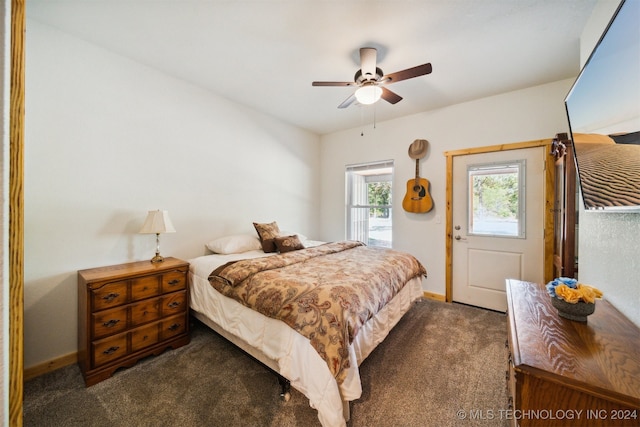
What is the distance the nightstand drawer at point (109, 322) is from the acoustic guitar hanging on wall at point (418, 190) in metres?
3.38

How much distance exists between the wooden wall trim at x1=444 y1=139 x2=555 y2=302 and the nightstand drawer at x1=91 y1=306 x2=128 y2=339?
3.54 metres

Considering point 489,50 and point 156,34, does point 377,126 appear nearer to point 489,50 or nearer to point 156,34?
point 489,50

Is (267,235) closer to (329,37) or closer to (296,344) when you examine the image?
(296,344)

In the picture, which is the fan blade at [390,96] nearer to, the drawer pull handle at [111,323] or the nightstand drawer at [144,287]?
the nightstand drawer at [144,287]

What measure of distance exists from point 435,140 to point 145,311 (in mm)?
3832

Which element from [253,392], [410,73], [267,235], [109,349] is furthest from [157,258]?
[410,73]

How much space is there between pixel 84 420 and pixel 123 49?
112 inches

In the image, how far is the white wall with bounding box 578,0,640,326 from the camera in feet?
3.85

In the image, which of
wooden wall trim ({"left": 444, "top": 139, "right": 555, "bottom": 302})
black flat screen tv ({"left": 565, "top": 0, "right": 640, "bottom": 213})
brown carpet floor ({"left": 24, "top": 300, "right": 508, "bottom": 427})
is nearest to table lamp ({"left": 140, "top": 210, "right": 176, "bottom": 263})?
brown carpet floor ({"left": 24, "top": 300, "right": 508, "bottom": 427})

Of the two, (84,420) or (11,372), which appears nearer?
(11,372)

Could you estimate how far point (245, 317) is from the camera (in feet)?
6.11

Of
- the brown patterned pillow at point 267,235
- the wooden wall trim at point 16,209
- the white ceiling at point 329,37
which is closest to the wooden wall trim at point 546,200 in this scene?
the white ceiling at point 329,37

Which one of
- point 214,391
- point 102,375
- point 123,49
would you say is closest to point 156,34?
point 123,49

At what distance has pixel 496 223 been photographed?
3027mm
